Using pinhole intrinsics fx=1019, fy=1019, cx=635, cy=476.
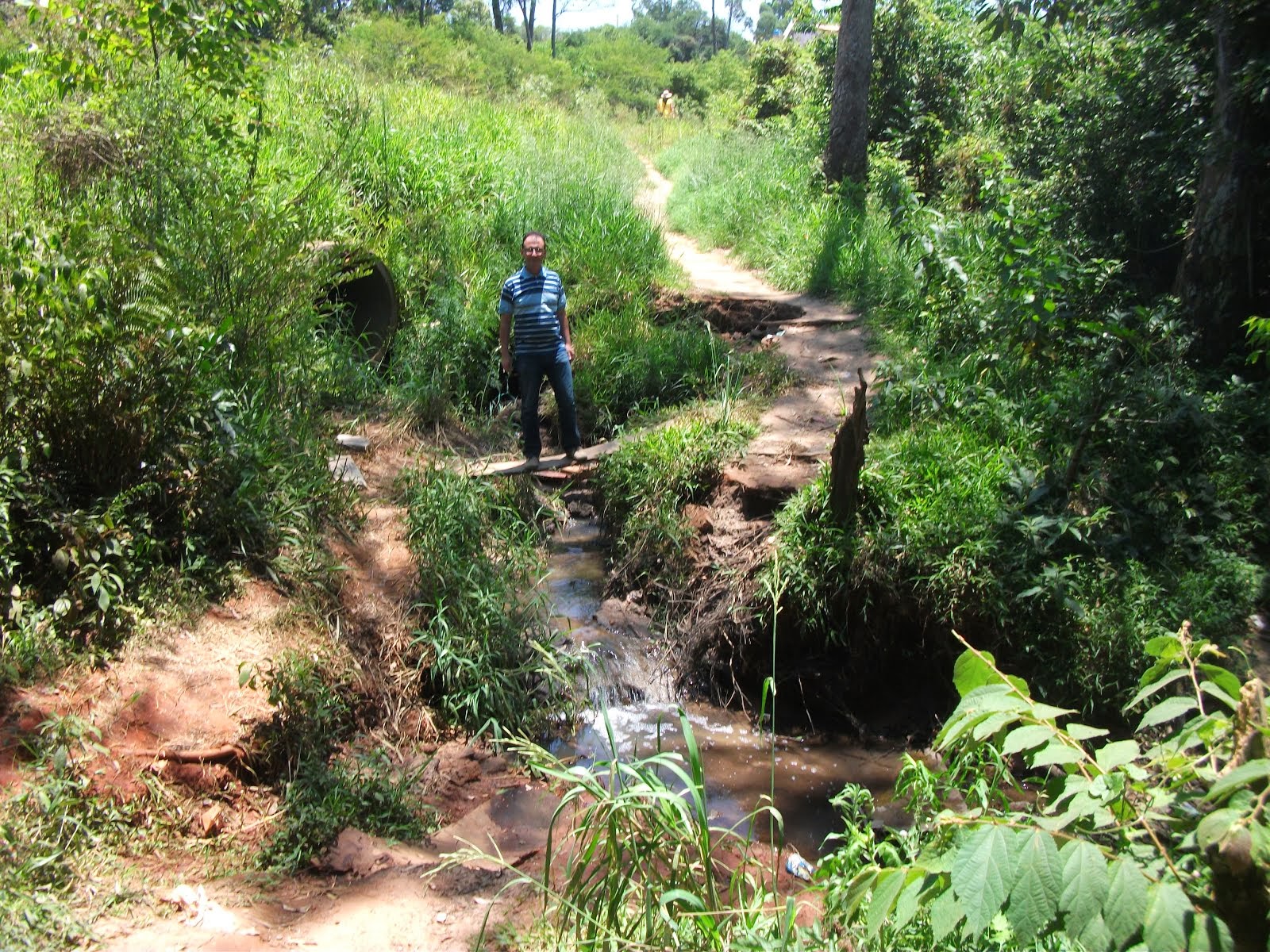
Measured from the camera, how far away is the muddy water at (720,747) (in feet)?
17.0

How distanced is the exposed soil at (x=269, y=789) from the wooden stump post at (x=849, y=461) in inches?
24.5

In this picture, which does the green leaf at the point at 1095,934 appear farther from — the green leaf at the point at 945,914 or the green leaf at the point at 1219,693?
the green leaf at the point at 1219,693

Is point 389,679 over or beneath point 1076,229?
beneath

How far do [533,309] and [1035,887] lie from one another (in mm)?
6419

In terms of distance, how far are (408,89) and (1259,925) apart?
1527 centimetres

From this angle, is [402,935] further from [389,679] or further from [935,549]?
[935,549]

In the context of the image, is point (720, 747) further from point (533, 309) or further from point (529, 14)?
point (529, 14)

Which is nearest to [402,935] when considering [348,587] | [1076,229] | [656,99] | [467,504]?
[348,587]

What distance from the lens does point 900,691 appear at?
608 cm

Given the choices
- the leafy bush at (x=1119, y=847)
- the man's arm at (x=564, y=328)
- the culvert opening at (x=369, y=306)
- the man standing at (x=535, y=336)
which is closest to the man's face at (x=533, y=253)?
the man standing at (x=535, y=336)

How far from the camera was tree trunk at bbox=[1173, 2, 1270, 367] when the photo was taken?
6.94 m

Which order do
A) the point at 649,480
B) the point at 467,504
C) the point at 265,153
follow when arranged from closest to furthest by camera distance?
1. the point at 467,504
2. the point at 649,480
3. the point at 265,153

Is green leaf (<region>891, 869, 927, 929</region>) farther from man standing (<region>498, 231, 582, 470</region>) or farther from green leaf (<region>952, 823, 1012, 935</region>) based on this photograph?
man standing (<region>498, 231, 582, 470</region>)

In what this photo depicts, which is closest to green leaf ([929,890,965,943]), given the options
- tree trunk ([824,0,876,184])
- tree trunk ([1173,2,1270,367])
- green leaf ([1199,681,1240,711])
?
green leaf ([1199,681,1240,711])
